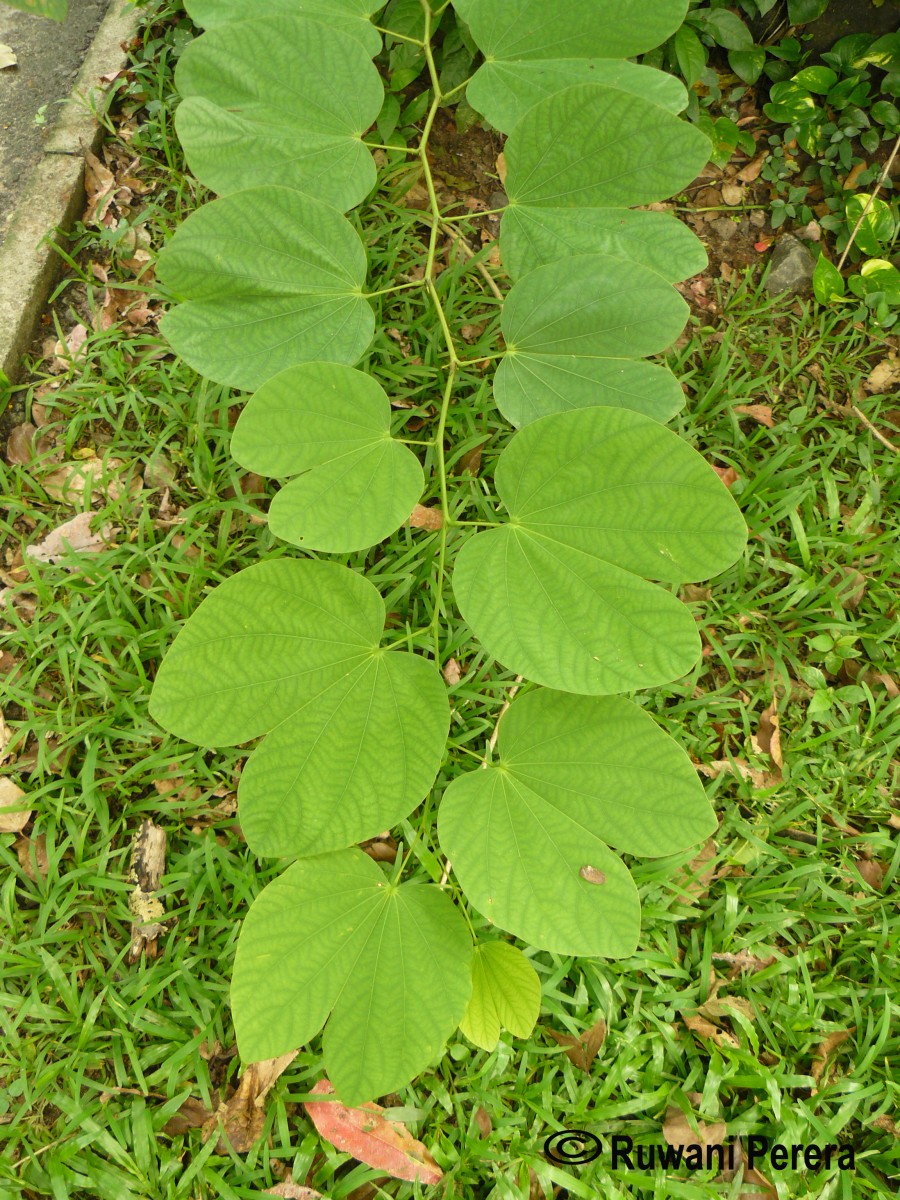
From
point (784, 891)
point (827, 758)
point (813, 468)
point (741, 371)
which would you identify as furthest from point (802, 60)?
point (784, 891)

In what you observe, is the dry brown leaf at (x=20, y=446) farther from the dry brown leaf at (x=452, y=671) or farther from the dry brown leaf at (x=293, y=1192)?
the dry brown leaf at (x=293, y=1192)

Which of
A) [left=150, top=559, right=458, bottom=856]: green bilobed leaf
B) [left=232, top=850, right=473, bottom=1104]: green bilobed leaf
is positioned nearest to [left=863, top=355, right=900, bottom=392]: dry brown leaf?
[left=150, top=559, right=458, bottom=856]: green bilobed leaf

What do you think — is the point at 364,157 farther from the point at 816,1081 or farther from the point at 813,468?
the point at 816,1081

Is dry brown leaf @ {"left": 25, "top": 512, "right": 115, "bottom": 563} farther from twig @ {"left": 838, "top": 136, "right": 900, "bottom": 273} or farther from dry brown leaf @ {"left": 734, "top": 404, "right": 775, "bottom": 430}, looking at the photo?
twig @ {"left": 838, "top": 136, "right": 900, "bottom": 273}

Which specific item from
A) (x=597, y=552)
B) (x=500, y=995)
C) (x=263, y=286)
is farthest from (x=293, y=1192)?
(x=263, y=286)

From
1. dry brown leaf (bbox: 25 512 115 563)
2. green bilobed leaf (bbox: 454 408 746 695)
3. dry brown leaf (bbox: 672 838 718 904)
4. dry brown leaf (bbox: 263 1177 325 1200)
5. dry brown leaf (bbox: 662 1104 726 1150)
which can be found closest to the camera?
green bilobed leaf (bbox: 454 408 746 695)
